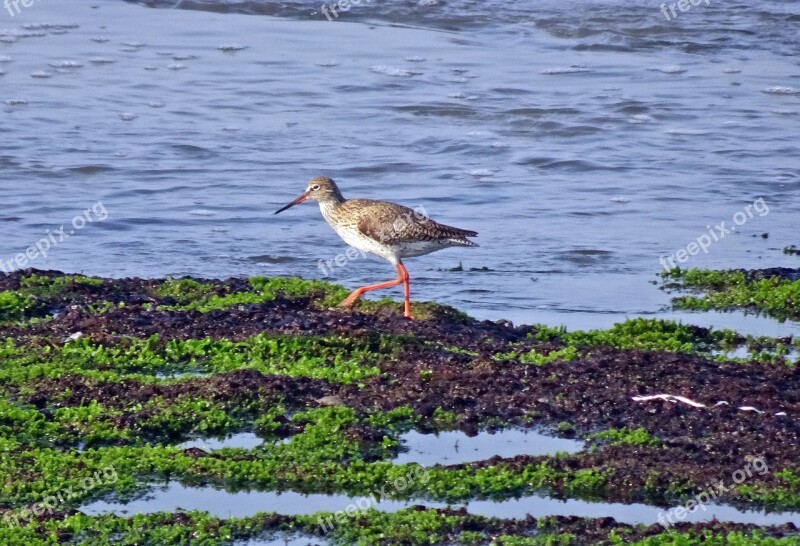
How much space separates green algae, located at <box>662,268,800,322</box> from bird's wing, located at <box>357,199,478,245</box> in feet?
6.83

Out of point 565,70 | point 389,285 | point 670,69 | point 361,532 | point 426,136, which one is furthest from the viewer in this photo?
point 670,69

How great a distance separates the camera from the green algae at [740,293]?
395 inches

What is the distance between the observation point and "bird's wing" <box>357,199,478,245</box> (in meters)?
9.95

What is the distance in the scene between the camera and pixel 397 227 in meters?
9.95

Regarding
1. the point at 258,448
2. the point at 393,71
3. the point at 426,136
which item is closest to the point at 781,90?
the point at 393,71

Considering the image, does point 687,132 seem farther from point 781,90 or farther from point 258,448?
point 258,448

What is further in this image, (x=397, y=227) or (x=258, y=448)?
(x=397, y=227)

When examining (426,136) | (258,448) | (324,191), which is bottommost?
(258,448)

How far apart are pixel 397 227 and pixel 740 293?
2836 mm

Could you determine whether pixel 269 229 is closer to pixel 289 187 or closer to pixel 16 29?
pixel 289 187

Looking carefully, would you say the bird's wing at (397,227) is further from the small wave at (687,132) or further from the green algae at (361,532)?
the small wave at (687,132)

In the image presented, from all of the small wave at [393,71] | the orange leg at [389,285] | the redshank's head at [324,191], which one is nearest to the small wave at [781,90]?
the small wave at [393,71]

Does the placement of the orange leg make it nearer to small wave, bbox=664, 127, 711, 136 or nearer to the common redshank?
the common redshank

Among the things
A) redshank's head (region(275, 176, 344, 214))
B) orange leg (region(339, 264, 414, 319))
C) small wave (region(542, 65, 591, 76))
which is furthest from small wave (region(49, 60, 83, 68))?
orange leg (region(339, 264, 414, 319))
